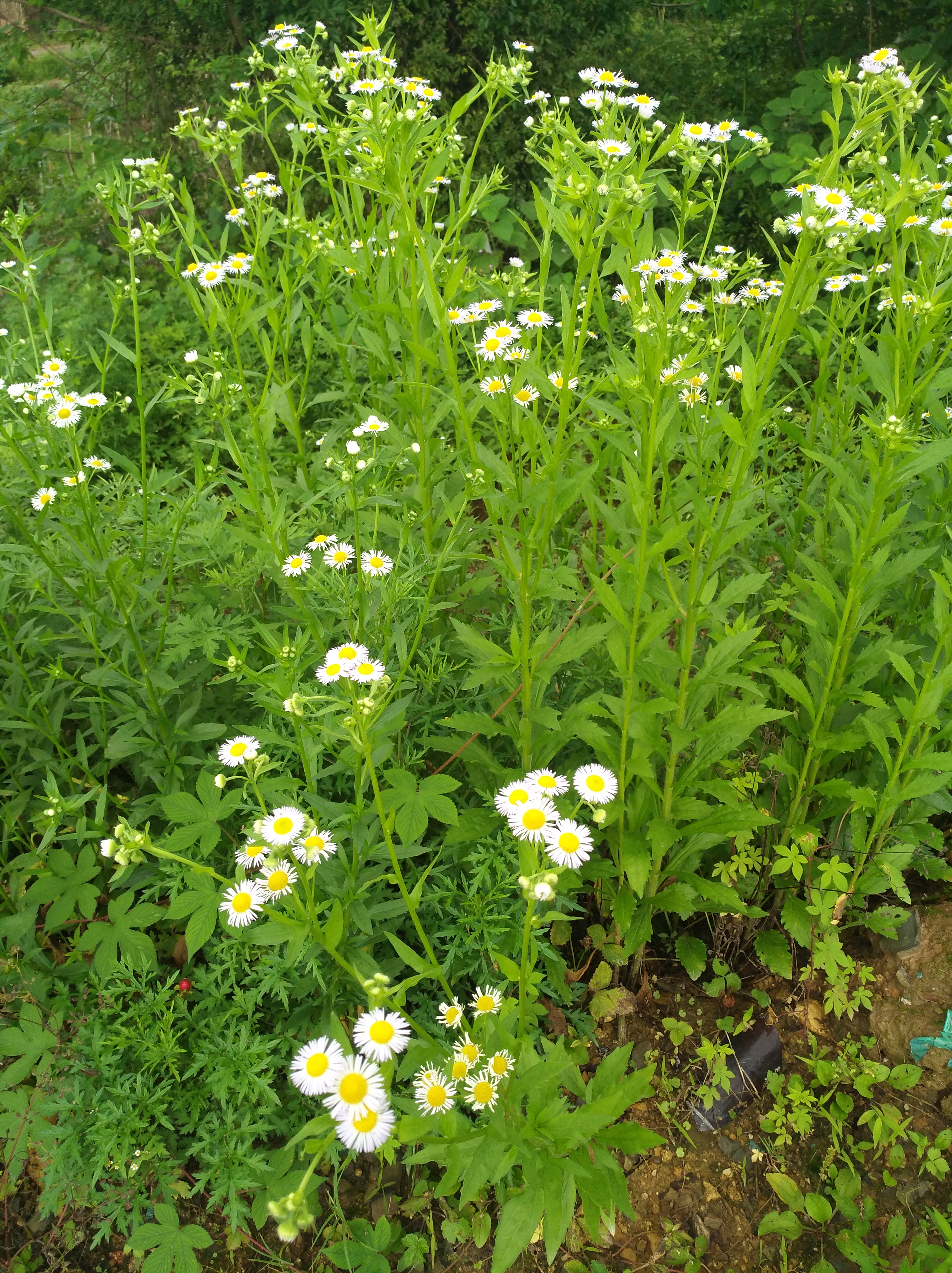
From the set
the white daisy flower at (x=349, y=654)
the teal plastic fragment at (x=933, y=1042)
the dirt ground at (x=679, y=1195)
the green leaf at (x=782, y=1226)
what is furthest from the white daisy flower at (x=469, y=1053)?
the teal plastic fragment at (x=933, y=1042)

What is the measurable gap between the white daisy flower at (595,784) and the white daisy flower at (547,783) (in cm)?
3

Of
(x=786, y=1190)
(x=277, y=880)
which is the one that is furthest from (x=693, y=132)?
(x=786, y=1190)

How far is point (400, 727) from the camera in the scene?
1.85 meters

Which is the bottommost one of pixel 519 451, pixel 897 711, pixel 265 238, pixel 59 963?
pixel 59 963

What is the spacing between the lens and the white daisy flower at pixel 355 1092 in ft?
3.79

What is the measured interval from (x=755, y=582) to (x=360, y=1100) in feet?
4.40

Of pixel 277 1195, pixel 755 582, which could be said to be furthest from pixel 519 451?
pixel 277 1195

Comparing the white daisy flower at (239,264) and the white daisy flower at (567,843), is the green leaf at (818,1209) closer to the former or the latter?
the white daisy flower at (567,843)

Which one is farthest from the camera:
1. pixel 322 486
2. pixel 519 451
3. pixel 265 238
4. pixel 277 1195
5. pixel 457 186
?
pixel 457 186

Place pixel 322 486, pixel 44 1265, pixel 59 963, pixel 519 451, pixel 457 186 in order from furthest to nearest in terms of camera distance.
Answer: pixel 457 186
pixel 322 486
pixel 59 963
pixel 519 451
pixel 44 1265

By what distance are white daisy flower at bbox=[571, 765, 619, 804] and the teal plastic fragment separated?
116 centimetres

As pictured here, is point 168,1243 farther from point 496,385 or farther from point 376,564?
point 496,385

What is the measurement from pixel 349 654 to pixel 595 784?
0.55 m

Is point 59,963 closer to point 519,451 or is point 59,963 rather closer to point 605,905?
point 605,905
